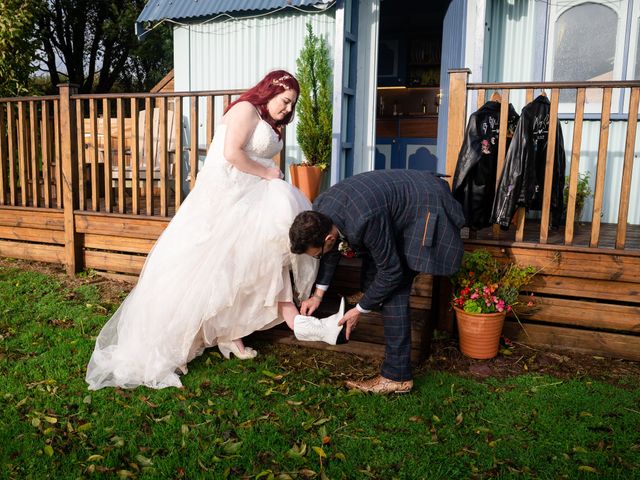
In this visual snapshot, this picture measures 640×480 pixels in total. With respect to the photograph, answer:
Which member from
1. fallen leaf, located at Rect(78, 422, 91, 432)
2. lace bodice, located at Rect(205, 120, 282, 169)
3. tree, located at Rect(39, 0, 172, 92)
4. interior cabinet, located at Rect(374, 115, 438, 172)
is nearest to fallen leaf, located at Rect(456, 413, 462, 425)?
fallen leaf, located at Rect(78, 422, 91, 432)

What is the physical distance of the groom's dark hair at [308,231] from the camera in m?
3.07

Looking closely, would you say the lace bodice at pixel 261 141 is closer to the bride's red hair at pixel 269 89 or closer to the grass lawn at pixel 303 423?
the bride's red hair at pixel 269 89

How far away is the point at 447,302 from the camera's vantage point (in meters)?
4.50

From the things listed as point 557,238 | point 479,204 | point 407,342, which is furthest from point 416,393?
point 557,238

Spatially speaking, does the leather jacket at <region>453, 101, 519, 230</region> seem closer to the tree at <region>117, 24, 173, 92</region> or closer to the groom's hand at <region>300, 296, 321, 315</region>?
the groom's hand at <region>300, 296, 321, 315</region>

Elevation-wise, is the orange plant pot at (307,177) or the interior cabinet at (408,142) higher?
the interior cabinet at (408,142)

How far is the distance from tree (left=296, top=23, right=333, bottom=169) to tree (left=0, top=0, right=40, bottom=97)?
3.97m

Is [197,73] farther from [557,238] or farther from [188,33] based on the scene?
[557,238]

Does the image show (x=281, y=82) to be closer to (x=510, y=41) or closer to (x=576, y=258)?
(x=576, y=258)

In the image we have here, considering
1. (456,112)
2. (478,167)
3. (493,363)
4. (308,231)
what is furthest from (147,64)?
(308,231)

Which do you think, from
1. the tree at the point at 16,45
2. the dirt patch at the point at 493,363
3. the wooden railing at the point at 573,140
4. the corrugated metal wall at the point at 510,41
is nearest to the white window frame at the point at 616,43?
the corrugated metal wall at the point at 510,41

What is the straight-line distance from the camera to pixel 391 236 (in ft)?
10.4

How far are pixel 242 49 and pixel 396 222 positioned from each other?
17.1ft

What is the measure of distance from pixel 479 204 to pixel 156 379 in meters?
2.45
